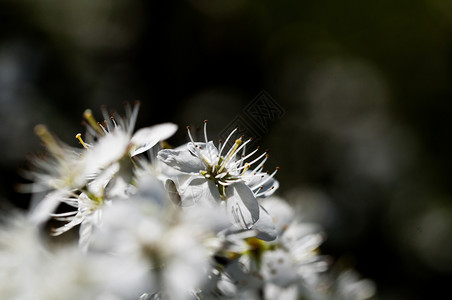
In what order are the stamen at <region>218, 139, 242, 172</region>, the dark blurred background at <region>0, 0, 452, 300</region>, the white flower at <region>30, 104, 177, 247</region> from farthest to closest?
the dark blurred background at <region>0, 0, 452, 300</region> < the stamen at <region>218, 139, 242, 172</region> < the white flower at <region>30, 104, 177, 247</region>

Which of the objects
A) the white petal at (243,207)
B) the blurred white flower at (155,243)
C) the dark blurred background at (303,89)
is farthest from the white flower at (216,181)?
the dark blurred background at (303,89)

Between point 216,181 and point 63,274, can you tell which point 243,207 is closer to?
point 216,181

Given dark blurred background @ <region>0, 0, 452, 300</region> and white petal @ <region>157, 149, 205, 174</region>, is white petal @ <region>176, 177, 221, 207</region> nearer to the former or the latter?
white petal @ <region>157, 149, 205, 174</region>

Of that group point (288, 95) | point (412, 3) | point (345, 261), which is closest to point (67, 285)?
point (345, 261)

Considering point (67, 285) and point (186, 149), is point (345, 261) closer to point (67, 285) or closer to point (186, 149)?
point (186, 149)

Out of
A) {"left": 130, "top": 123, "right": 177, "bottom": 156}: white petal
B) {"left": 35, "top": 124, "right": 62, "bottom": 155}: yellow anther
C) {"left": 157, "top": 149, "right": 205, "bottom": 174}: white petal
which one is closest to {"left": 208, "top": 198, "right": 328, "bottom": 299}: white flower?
{"left": 157, "top": 149, "right": 205, "bottom": 174}: white petal

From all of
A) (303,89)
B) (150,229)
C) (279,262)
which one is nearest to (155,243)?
(150,229)

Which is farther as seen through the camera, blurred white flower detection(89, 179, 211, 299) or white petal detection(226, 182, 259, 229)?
white petal detection(226, 182, 259, 229)
